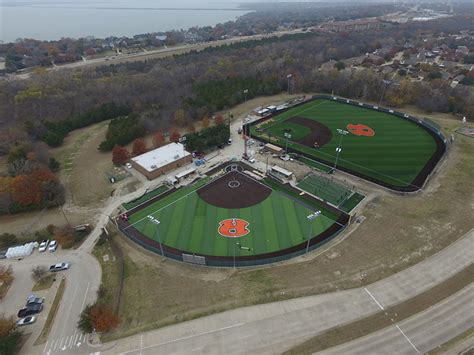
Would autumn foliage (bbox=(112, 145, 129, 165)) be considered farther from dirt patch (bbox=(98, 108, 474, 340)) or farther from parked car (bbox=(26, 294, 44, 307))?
parked car (bbox=(26, 294, 44, 307))

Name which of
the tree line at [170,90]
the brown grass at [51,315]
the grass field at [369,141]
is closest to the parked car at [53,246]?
the brown grass at [51,315]

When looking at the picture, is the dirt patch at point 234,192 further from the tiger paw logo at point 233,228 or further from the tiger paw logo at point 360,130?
the tiger paw logo at point 360,130

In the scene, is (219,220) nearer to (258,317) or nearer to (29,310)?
(258,317)

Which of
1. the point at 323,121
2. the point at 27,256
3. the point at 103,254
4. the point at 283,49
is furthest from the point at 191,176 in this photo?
the point at 283,49

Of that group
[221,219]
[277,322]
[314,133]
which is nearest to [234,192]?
[221,219]

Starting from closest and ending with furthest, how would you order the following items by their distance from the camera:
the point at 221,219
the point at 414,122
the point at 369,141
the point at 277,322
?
the point at 277,322, the point at 221,219, the point at 369,141, the point at 414,122
